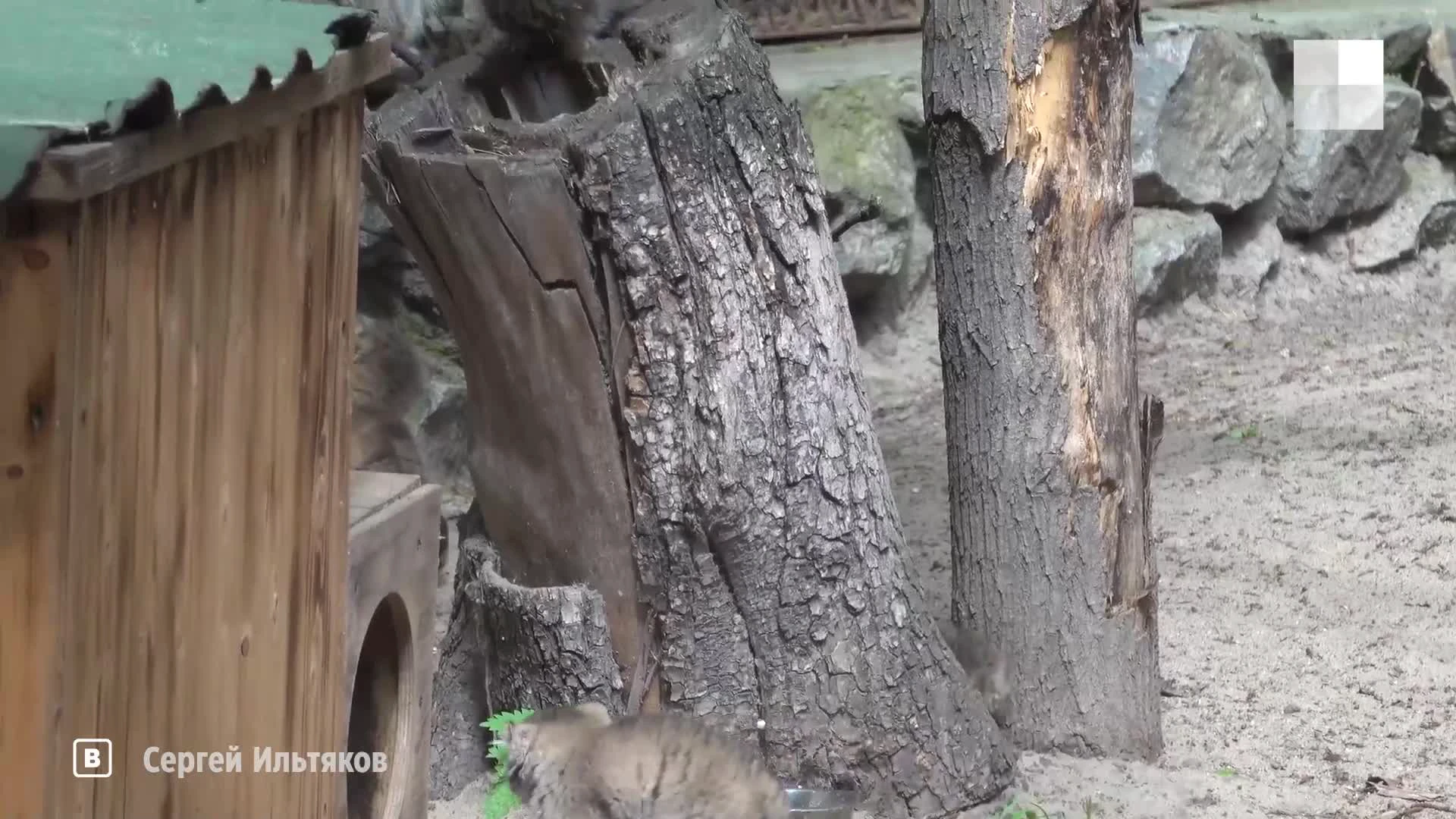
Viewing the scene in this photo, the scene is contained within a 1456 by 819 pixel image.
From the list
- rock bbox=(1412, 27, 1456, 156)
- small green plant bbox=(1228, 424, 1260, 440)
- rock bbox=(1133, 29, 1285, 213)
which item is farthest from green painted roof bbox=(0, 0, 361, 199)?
rock bbox=(1412, 27, 1456, 156)

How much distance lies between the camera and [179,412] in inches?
67.4

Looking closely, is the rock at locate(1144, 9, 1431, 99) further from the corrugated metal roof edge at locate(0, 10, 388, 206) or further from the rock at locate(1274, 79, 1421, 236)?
the corrugated metal roof edge at locate(0, 10, 388, 206)

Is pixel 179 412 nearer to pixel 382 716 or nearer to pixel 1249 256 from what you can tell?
pixel 382 716

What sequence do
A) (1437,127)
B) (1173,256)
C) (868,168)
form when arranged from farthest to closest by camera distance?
1. (1437,127)
2. (1173,256)
3. (868,168)

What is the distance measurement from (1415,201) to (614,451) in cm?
697

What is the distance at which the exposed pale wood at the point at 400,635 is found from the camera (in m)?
2.68

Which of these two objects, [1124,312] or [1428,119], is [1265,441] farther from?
[1428,119]

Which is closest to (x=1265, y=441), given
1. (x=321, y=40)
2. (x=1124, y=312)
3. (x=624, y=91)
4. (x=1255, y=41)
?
(x=1124, y=312)

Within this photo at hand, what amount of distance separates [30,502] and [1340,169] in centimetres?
832

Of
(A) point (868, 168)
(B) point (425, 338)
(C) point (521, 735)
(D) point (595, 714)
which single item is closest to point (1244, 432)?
(A) point (868, 168)

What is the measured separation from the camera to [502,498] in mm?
3473

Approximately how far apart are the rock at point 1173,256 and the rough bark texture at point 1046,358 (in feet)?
13.3

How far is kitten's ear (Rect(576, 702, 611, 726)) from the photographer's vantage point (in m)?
3.04
